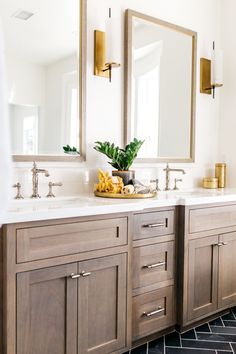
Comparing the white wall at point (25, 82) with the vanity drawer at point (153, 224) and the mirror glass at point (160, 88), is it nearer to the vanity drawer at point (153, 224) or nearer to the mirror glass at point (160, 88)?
the mirror glass at point (160, 88)

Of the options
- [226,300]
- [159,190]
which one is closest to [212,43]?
[159,190]

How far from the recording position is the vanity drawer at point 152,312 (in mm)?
1980

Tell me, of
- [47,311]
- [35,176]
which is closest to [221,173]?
[35,176]

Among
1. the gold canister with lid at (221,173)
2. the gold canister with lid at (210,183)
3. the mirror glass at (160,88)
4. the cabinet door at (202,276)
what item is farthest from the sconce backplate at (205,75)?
the cabinet door at (202,276)

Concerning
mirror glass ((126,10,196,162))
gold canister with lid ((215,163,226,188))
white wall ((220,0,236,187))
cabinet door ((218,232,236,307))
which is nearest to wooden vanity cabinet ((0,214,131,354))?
cabinet door ((218,232,236,307))

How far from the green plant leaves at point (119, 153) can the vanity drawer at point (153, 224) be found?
1.31ft

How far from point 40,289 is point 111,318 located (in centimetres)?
46

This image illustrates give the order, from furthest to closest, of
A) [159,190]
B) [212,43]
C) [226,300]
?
1. [212,43]
2. [159,190]
3. [226,300]

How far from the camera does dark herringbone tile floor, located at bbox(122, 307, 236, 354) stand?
79.9 inches

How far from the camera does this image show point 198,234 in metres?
2.22

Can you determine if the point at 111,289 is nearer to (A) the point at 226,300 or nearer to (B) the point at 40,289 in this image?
(B) the point at 40,289

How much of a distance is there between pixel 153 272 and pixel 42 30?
1.56 m

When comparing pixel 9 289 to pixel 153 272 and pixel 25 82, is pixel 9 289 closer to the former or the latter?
pixel 153 272

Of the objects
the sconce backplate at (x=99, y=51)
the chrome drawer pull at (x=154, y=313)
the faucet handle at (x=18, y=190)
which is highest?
the sconce backplate at (x=99, y=51)
